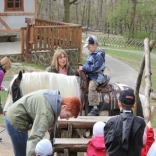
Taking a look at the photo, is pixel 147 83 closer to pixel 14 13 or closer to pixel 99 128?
pixel 99 128

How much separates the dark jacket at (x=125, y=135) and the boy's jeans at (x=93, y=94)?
244cm

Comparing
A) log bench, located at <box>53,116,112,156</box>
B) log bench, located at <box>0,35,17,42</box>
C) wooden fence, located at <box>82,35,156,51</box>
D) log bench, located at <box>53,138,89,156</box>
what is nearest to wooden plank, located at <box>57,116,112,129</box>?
log bench, located at <box>53,116,112,156</box>

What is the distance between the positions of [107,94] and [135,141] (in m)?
2.70

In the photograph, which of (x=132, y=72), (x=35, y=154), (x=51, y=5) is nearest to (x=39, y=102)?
(x=35, y=154)

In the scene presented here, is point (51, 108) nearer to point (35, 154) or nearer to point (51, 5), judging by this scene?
point (35, 154)

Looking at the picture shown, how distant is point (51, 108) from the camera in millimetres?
4375

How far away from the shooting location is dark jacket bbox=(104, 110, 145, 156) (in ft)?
14.9

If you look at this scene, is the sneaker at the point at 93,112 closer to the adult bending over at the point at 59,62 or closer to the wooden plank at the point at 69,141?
the adult bending over at the point at 59,62

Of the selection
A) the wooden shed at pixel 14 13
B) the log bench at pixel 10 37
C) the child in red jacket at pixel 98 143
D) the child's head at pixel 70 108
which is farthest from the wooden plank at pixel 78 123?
the wooden shed at pixel 14 13

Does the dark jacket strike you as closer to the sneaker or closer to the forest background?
the sneaker

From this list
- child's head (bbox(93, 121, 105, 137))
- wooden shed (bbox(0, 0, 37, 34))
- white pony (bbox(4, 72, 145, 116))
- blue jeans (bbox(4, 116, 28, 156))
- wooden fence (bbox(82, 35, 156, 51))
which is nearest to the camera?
blue jeans (bbox(4, 116, 28, 156))

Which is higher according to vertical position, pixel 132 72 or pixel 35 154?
pixel 35 154

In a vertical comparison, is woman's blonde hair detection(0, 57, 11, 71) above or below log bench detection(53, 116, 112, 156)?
above

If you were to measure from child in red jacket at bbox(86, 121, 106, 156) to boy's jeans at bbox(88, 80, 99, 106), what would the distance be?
5.62 ft
